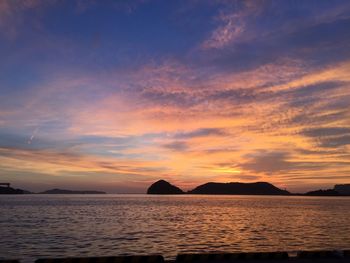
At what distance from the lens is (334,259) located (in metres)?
29.4

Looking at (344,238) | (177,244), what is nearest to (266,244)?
(177,244)

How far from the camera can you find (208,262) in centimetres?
2816

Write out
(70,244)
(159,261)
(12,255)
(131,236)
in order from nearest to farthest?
1. (159,261)
2. (12,255)
3. (70,244)
4. (131,236)

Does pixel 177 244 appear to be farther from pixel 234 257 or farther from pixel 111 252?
pixel 234 257

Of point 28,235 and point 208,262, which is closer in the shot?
point 208,262

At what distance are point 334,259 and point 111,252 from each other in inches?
1034

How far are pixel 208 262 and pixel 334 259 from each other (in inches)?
370

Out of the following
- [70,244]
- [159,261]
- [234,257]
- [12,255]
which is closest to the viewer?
[159,261]

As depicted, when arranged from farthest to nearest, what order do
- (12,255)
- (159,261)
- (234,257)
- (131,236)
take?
(131,236) < (12,255) < (234,257) < (159,261)

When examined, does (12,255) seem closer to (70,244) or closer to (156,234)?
(70,244)

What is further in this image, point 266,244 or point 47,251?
point 266,244

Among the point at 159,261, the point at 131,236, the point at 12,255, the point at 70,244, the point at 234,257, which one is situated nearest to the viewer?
the point at 159,261

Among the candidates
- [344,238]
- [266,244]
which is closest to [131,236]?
[266,244]

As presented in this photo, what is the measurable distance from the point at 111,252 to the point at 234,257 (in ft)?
70.9
